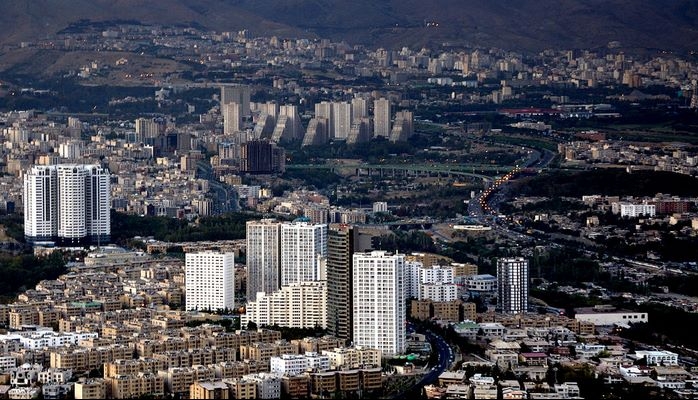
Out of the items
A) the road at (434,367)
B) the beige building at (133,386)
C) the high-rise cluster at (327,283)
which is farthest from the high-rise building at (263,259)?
the beige building at (133,386)

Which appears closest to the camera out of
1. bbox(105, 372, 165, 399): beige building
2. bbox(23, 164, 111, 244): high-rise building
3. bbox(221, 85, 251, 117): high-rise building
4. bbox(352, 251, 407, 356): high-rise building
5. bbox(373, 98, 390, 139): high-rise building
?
bbox(105, 372, 165, 399): beige building

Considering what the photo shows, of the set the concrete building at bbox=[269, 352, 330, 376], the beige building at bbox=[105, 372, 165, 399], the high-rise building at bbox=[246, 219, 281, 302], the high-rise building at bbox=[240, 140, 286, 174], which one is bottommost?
the beige building at bbox=[105, 372, 165, 399]

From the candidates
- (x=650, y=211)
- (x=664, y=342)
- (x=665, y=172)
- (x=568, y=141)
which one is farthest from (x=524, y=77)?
(x=664, y=342)

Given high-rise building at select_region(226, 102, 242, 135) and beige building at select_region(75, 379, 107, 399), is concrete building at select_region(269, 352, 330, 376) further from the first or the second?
high-rise building at select_region(226, 102, 242, 135)

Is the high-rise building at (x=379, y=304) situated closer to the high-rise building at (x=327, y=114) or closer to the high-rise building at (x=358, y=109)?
the high-rise building at (x=327, y=114)

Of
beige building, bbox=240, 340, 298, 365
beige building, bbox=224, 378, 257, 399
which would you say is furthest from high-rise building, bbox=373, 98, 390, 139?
beige building, bbox=224, 378, 257, 399

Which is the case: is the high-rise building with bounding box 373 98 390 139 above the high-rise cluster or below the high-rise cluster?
above

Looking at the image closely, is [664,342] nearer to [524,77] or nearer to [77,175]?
[77,175]
